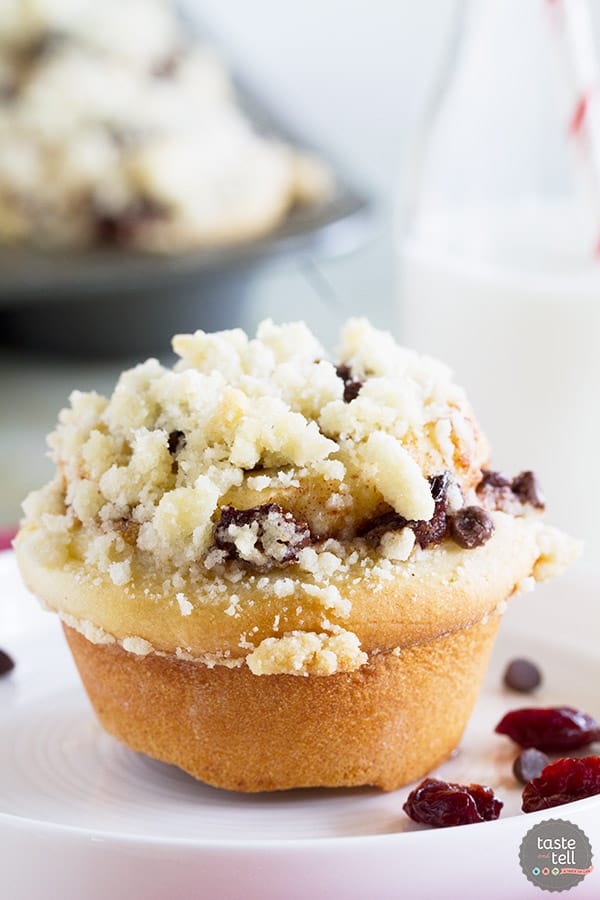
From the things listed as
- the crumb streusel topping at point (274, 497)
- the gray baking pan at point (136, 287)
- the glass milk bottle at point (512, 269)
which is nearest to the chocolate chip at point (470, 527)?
the crumb streusel topping at point (274, 497)

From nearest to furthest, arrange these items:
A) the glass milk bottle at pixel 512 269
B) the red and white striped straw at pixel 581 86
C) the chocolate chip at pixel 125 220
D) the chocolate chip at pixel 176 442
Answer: the chocolate chip at pixel 176 442
the red and white striped straw at pixel 581 86
the glass milk bottle at pixel 512 269
the chocolate chip at pixel 125 220

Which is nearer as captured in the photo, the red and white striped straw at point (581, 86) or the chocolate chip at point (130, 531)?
the chocolate chip at point (130, 531)

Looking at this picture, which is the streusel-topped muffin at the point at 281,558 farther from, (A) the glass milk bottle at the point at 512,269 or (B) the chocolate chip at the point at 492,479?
(A) the glass milk bottle at the point at 512,269

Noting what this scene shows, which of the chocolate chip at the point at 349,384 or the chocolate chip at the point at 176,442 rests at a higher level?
the chocolate chip at the point at 176,442

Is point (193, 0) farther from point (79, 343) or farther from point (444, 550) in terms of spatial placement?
point (444, 550)

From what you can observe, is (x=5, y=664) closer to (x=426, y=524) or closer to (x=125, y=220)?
(x=426, y=524)

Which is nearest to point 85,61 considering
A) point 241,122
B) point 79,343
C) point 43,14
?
point 43,14

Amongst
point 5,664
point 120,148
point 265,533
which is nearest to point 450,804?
point 265,533
